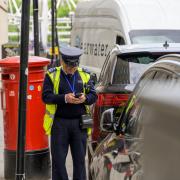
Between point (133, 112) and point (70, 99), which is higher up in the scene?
point (133, 112)

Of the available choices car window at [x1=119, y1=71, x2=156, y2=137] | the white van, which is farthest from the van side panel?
car window at [x1=119, y1=71, x2=156, y2=137]

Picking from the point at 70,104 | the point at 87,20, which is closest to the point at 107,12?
the point at 87,20

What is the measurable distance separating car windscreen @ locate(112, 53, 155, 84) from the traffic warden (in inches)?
43.1

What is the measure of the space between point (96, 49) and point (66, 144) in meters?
8.14

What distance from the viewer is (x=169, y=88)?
163 inches

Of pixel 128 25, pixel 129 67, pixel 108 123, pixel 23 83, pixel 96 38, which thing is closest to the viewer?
pixel 108 123

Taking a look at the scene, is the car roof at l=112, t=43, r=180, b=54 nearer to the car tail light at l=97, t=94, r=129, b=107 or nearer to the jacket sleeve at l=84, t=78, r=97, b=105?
the car tail light at l=97, t=94, r=129, b=107

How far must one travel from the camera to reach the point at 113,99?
891 centimetres

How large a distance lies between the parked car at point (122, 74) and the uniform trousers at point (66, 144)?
2.91 feet

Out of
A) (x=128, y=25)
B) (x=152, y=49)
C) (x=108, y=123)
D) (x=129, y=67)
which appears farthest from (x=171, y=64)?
→ (x=128, y=25)

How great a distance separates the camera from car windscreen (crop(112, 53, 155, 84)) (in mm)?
9039

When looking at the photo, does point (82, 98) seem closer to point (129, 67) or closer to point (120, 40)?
point (129, 67)

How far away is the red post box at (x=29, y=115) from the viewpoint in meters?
9.12

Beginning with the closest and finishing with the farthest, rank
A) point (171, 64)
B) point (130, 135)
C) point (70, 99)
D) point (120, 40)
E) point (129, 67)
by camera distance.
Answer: point (171, 64) → point (130, 135) → point (70, 99) → point (129, 67) → point (120, 40)
